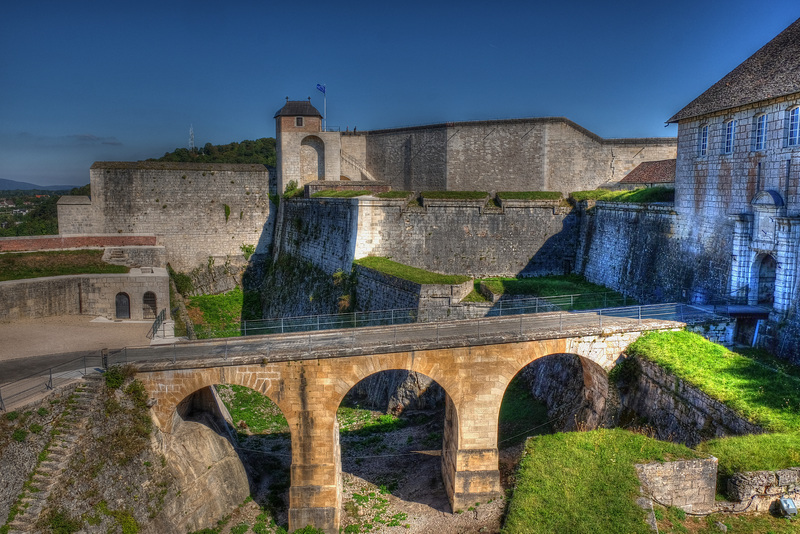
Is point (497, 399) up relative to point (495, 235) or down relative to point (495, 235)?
down

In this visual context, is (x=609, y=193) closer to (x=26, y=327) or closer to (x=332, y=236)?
(x=332, y=236)

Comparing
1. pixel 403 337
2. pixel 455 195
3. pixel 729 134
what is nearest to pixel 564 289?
pixel 455 195

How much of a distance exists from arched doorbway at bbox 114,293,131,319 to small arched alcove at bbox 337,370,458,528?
8830mm

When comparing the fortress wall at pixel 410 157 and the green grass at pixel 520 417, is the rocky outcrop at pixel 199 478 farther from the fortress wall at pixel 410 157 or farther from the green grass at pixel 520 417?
the fortress wall at pixel 410 157

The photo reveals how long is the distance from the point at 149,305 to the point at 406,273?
32.4ft

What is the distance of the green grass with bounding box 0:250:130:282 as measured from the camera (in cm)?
Answer: 2395

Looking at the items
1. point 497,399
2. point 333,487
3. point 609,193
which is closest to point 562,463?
point 497,399

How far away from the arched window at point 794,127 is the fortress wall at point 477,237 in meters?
12.8

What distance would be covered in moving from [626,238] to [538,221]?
16.0 feet

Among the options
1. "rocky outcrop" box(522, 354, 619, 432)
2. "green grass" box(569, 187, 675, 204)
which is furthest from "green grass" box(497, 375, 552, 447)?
"green grass" box(569, 187, 675, 204)

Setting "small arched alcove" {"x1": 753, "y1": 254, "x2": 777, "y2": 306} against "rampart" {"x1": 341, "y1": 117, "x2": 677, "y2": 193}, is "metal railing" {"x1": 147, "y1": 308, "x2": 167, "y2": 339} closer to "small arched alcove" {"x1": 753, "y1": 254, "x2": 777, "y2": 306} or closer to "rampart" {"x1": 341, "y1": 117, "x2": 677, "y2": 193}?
"small arched alcove" {"x1": 753, "y1": 254, "x2": 777, "y2": 306}

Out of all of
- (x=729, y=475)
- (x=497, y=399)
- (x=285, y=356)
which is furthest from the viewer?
(x=497, y=399)

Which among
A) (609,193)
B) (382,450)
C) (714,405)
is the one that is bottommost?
(382,450)

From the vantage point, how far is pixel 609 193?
94.8 feet
